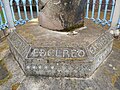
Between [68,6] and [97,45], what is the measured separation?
0.58 m

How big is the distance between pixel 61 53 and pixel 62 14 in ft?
1.62

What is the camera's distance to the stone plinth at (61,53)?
1593 millimetres

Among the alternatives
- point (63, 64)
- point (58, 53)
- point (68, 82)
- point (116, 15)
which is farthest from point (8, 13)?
point (116, 15)

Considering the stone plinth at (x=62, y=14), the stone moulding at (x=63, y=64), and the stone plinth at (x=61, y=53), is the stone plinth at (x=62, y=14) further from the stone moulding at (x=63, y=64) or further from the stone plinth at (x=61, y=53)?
the stone moulding at (x=63, y=64)

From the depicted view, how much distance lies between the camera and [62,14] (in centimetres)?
180

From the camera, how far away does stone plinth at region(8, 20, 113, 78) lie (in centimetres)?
159

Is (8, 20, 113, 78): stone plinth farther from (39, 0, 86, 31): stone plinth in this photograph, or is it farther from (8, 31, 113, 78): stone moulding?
(39, 0, 86, 31): stone plinth

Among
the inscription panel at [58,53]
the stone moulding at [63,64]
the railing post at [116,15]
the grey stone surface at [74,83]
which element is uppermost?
the railing post at [116,15]

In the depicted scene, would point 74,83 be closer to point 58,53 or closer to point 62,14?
point 58,53

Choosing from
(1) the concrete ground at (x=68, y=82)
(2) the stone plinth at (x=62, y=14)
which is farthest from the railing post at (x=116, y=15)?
(1) the concrete ground at (x=68, y=82)

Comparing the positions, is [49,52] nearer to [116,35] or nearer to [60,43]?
[60,43]

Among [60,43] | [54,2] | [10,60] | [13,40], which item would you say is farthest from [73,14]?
[10,60]

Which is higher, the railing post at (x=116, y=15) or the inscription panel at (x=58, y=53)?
the railing post at (x=116, y=15)

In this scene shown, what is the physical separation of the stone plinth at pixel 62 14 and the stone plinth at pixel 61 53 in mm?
132
